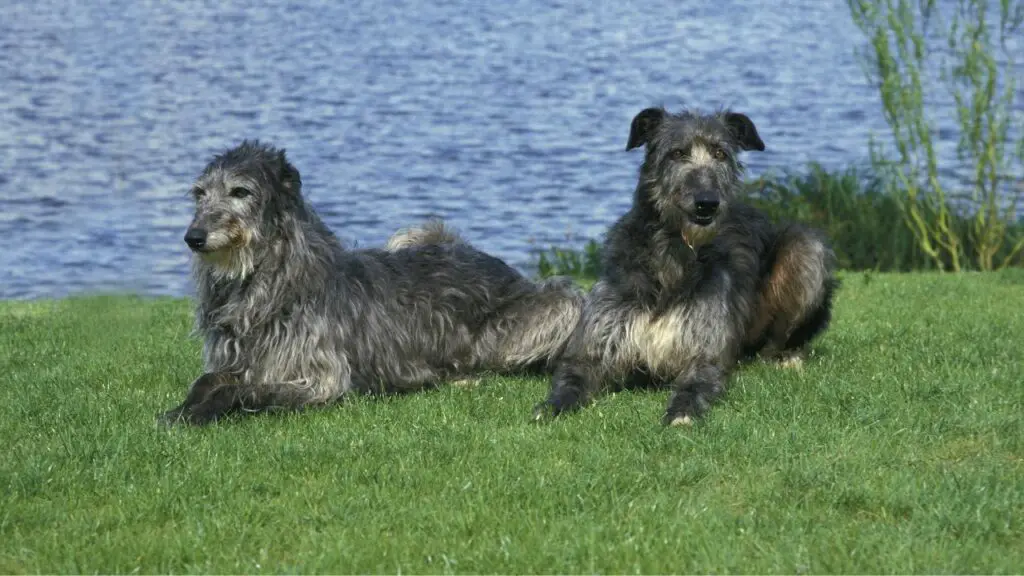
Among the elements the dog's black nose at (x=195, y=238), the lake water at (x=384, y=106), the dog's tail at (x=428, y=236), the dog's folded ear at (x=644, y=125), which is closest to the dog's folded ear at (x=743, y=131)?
the dog's folded ear at (x=644, y=125)

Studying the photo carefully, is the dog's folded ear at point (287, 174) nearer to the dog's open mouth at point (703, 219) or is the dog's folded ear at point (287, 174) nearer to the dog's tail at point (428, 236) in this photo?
the dog's tail at point (428, 236)

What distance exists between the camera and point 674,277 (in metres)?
9.30

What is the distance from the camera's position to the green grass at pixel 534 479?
6.16 m

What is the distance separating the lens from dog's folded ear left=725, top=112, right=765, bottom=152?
Result: 31.1ft

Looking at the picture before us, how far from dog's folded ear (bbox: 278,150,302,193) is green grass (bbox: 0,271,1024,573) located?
1.51 metres

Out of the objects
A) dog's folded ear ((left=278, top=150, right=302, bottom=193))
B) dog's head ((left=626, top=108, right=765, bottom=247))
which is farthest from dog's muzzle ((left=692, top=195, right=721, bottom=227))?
dog's folded ear ((left=278, top=150, right=302, bottom=193))

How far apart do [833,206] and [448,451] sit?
410 inches

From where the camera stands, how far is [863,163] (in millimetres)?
17875

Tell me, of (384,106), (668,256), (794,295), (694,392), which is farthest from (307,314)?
(384,106)

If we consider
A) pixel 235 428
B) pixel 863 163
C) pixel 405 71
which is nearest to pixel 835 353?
pixel 235 428

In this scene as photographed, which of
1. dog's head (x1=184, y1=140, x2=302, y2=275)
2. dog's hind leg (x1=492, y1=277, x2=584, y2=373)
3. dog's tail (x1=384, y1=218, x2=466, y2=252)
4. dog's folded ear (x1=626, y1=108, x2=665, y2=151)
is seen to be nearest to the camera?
dog's head (x1=184, y1=140, x2=302, y2=275)

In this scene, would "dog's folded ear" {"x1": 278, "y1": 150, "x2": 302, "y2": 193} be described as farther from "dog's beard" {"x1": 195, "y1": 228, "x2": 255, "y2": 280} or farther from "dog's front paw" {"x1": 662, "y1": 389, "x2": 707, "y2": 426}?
"dog's front paw" {"x1": 662, "y1": 389, "x2": 707, "y2": 426}

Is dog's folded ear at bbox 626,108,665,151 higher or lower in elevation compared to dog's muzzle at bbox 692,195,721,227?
higher

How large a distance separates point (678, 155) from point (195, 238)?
123 inches
